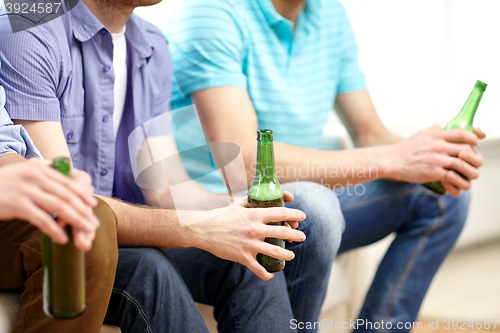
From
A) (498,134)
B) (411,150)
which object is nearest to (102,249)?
(411,150)

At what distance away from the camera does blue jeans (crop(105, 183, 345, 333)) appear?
2.41 ft

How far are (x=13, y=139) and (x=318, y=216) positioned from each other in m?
0.53

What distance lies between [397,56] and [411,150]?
1288mm

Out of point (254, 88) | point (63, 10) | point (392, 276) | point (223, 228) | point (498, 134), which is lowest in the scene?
point (392, 276)

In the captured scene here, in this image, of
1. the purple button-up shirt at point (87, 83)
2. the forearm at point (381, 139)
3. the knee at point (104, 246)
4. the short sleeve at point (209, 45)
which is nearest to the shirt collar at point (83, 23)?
the purple button-up shirt at point (87, 83)

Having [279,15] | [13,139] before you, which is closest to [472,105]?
[279,15]

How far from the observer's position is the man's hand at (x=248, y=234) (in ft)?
2.38

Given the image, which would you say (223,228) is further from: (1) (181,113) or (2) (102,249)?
(1) (181,113)

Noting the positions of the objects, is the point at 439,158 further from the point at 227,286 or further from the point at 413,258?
the point at 227,286

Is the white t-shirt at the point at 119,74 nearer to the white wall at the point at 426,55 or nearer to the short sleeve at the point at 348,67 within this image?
the short sleeve at the point at 348,67

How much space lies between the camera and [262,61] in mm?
1130

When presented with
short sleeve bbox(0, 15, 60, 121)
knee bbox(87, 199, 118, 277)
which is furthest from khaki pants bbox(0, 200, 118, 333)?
short sleeve bbox(0, 15, 60, 121)

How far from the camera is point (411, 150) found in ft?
3.62

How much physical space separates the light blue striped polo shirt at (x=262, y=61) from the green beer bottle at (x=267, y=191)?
295 mm
